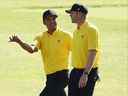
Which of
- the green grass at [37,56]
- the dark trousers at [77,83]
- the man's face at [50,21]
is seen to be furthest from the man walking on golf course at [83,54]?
the green grass at [37,56]

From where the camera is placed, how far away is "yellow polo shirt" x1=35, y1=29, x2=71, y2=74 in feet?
27.7

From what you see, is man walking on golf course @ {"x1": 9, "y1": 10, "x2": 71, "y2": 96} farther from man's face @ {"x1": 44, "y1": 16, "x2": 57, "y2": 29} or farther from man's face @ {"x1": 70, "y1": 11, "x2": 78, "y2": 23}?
man's face @ {"x1": 70, "y1": 11, "x2": 78, "y2": 23}

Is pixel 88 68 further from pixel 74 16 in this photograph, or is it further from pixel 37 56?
pixel 37 56

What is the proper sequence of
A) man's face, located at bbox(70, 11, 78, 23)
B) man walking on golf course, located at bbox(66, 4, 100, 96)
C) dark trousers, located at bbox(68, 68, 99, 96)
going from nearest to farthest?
man walking on golf course, located at bbox(66, 4, 100, 96), man's face, located at bbox(70, 11, 78, 23), dark trousers, located at bbox(68, 68, 99, 96)

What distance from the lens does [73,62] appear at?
8125 millimetres

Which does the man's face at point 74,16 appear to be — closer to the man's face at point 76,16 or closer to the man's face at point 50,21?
the man's face at point 76,16

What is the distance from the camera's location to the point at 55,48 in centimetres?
845

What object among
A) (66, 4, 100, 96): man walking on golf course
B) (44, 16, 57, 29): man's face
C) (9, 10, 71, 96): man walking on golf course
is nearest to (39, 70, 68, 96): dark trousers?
(9, 10, 71, 96): man walking on golf course

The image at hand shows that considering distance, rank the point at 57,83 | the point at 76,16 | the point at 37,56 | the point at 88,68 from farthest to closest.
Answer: the point at 37,56 < the point at 57,83 < the point at 76,16 < the point at 88,68

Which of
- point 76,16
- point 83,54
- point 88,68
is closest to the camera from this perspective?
point 88,68

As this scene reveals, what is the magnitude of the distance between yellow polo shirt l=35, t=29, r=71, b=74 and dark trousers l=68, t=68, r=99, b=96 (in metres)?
0.43

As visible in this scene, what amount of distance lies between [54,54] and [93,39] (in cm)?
88

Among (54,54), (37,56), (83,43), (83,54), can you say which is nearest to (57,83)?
(54,54)

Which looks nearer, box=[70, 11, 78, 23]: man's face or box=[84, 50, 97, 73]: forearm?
box=[84, 50, 97, 73]: forearm
